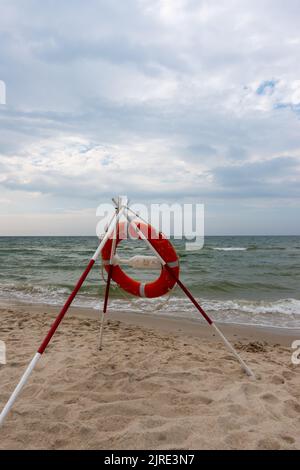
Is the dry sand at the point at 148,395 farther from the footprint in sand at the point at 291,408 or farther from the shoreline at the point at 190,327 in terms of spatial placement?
the shoreline at the point at 190,327

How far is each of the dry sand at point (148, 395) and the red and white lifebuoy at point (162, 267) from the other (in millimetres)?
821

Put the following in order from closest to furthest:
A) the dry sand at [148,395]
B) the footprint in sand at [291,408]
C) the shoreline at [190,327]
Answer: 1. the dry sand at [148,395]
2. the footprint in sand at [291,408]
3. the shoreline at [190,327]

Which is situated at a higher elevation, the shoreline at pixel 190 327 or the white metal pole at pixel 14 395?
the white metal pole at pixel 14 395

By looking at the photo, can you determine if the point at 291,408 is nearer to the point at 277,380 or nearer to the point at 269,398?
the point at 269,398

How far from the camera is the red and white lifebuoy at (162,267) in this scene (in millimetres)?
3264

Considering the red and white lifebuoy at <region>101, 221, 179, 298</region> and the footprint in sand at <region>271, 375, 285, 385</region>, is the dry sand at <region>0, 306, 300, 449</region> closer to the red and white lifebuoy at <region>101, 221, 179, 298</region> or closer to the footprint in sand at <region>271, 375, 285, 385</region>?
the footprint in sand at <region>271, 375, 285, 385</region>

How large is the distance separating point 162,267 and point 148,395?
48.6 inches

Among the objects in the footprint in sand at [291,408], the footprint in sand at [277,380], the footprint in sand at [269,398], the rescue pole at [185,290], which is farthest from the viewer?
the footprint in sand at [277,380]

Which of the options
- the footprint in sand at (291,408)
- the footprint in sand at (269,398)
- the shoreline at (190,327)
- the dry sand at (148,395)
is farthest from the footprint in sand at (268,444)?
the shoreline at (190,327)

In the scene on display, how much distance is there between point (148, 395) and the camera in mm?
2834

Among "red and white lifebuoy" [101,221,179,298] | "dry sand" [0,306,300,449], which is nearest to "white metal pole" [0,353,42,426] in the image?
"dry sand" [0,306,300,449]
